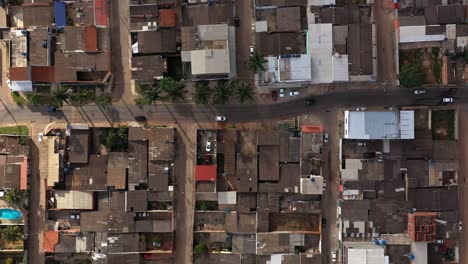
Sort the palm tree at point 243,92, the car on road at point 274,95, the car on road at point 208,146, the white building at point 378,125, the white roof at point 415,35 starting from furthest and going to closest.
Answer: the car on road at point 274,95 < the car on road at point 208,146 < the white roof at point 415,35 < the palm tree at point 243,92 < the white building at point 378,125

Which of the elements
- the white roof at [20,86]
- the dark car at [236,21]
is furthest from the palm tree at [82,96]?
the dark car at [236,21]

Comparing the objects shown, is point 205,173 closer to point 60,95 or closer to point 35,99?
point 60,95

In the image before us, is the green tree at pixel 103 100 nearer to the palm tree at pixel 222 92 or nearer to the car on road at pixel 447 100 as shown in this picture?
the palm tree at pixel 222 92

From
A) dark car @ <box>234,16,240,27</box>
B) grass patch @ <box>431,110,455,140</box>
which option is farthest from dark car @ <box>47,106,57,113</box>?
grass patch @ <box>431,110,455,140</box>

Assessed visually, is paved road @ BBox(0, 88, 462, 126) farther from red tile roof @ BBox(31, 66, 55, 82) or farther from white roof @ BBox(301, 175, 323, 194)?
white roof @ BBox(301, 175, 323, 194)

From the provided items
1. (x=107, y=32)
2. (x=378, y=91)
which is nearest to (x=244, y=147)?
(x=378, y=91)

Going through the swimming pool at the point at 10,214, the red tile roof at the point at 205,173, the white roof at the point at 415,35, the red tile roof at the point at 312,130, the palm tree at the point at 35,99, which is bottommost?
the swimming pool at the point at 10,214

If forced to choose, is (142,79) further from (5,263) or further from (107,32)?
(5,263)
